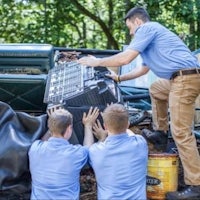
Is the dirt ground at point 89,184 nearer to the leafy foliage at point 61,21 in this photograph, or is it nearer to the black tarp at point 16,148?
the black tarp at point 16,148

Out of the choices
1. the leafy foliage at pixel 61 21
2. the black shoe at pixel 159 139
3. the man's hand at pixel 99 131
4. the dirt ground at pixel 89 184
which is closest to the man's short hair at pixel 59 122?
the man's hand at pixel 99 131

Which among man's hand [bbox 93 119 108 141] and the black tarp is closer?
the black tarp

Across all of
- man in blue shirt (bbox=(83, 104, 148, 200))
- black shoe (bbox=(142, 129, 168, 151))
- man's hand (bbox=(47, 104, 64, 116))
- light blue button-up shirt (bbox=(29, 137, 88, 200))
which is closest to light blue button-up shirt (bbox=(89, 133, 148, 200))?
man in blue shirt (bbox=(83, 104, 148, 200))

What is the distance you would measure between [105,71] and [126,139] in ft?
5.41

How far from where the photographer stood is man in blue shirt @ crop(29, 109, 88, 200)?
11.6ft

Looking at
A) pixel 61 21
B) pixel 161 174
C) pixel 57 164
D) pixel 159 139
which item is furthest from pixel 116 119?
pixel 61 21

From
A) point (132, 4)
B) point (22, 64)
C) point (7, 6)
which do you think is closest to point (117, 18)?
point (132, 4)

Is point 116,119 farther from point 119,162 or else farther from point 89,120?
point 89,120

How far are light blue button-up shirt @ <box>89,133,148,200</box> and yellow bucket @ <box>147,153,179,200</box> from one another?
297mm

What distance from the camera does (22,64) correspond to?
5.83 metres

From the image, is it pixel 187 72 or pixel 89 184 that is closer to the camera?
pixel 187 72

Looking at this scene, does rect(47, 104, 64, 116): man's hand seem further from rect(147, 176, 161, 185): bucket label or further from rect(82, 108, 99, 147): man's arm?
rect(147, 176, 161, 185): bucket label

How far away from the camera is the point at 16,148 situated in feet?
12.5

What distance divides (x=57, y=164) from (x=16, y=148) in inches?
17.0
